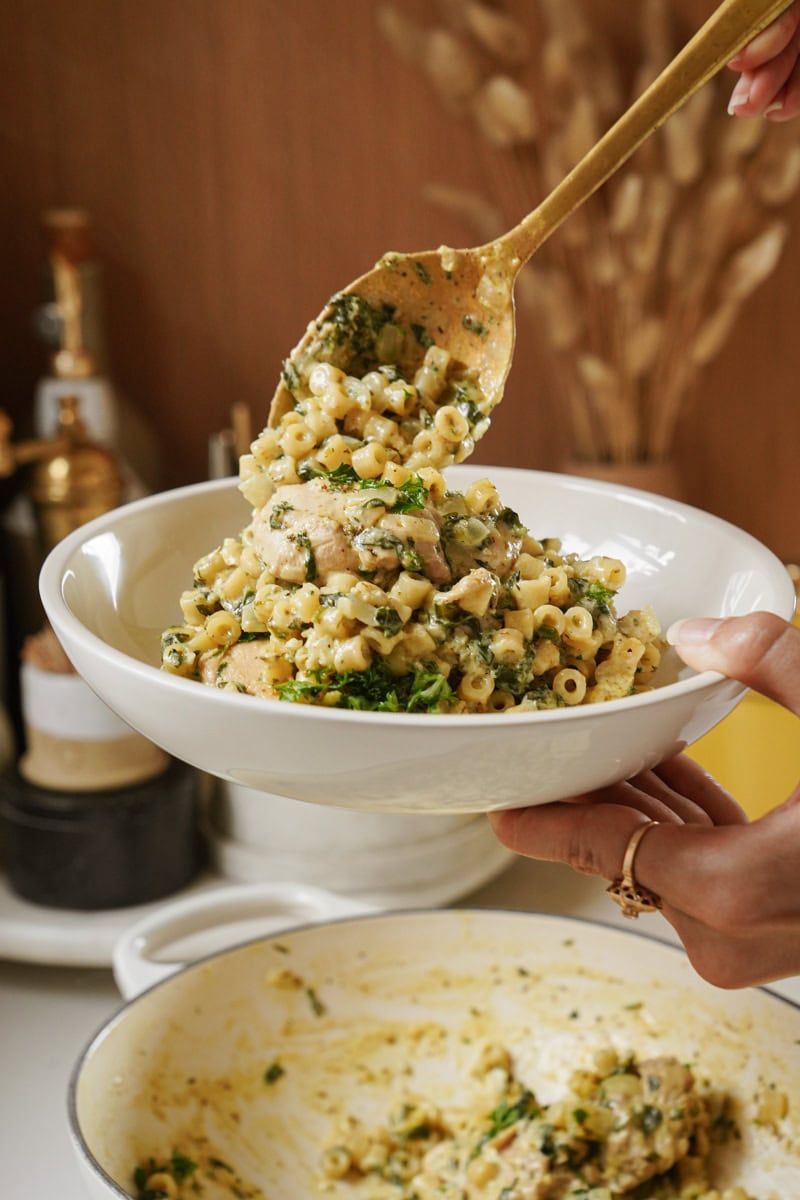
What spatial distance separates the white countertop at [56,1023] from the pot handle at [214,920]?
20cm

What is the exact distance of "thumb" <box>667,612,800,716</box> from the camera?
820 mm

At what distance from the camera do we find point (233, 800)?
170 cm

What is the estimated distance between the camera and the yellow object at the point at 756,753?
151 centimetres

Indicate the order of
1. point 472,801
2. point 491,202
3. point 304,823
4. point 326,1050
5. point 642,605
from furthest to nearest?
point 491,202 < point 304,823 < point 326,1050 < point 642,605 < point 472,801

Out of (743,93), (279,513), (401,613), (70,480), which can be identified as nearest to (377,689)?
(401,613)

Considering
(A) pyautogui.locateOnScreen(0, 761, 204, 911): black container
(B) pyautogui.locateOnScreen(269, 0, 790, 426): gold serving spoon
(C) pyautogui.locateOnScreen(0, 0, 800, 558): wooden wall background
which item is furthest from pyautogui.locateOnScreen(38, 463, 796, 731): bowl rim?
(C) pyautogui.locateOnScreen(0, 0, 800, 558): wooden wall background

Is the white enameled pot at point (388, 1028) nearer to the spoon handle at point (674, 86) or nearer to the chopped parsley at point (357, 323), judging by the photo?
the chopped parsley at point (357, 323)

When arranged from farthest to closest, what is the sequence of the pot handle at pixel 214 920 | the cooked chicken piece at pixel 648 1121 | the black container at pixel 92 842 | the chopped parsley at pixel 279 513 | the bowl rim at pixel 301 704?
the black container at pixel 92 842, the pot handle at pixel 214 920, the cooked chicken piece at pixel 648 1121, the chopped parsley at pixel 279 513, the bowl rim at pixel 301 704

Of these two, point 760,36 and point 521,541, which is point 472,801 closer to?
point 521,541

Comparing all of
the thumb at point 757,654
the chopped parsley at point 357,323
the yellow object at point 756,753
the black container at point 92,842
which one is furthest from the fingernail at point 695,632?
the black container at point 92,842

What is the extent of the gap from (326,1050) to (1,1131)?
0.37 meters

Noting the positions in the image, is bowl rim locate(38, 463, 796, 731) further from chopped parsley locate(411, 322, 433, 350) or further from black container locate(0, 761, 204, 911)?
black container locate(0, 761, 204, 911)

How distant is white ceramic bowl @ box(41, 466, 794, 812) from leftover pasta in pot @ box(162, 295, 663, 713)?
6cm

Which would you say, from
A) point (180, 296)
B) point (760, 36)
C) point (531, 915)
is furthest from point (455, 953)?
point (180, 296)
